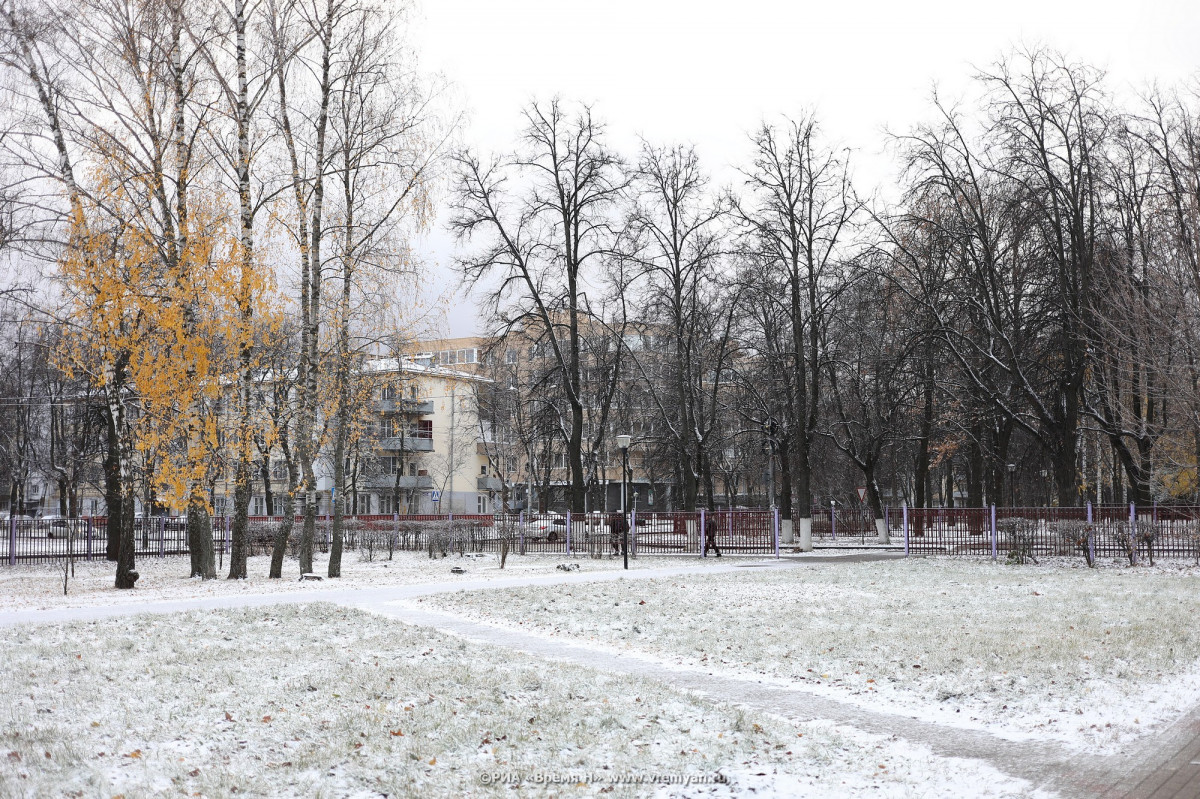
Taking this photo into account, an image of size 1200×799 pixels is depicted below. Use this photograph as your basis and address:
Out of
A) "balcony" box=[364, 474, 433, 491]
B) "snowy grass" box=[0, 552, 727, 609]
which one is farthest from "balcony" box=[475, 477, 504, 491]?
"snowy grass" box=[0, 552, 727, 609]

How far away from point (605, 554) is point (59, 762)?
25896 millimetres

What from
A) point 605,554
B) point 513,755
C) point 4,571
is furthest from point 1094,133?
point 4,571

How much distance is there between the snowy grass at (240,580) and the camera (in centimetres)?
1805

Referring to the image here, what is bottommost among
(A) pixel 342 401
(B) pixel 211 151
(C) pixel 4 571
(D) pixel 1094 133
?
(C) pixel 4 571

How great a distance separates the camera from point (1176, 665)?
952 centimetres

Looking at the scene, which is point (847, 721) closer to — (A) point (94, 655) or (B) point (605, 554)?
(A) point (94, 655)

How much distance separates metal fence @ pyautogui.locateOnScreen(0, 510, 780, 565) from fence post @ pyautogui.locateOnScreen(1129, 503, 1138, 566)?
394 inches

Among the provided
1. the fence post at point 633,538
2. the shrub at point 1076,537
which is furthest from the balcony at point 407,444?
the shrub at point 1076,537

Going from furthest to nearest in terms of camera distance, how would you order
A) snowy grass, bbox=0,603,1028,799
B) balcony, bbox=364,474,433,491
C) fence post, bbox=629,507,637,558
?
balcony, bbox=364,474,433,491 → fence post, bbox=629,507,637,558 → snowy grass, bbox=0,603,1028,799

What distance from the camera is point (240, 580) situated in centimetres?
2144

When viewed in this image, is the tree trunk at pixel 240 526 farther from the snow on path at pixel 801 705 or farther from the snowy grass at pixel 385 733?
the snowy grass at pixel 385 733

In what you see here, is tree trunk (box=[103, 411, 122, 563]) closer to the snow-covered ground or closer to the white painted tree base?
the snow-covered ground

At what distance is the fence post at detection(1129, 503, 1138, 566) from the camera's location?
23.7m

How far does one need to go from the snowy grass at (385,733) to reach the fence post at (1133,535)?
19600 mm
